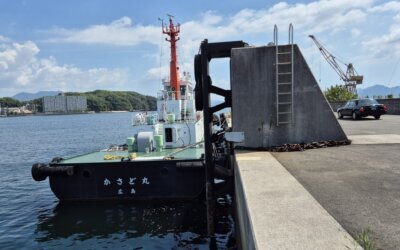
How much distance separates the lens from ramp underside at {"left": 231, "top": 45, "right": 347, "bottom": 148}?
11.1m

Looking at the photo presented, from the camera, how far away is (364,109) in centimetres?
2828

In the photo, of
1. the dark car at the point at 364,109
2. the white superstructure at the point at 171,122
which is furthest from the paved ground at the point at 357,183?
the dark car at the point at 364,109

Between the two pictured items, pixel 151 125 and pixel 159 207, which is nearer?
pixel 159 207

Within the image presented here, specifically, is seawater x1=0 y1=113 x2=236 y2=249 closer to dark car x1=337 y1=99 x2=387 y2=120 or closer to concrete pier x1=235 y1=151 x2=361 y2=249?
concrete pier x1=235 y1=151 x2=361 y2=249

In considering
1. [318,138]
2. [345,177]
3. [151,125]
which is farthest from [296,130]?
[151,125]

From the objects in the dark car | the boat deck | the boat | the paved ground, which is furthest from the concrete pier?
the dark car

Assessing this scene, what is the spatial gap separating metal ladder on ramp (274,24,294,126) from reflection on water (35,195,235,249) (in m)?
4.13

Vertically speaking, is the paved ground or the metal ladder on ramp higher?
the metal ladder on ramp

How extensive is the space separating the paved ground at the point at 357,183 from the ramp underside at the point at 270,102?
955 millimetres

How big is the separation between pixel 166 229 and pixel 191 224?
3.07 ft

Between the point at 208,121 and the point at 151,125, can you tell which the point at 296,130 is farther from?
the point at 151,125

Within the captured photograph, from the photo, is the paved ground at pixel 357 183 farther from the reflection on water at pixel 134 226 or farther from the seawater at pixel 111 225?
the reflection on water at pixel 134 226

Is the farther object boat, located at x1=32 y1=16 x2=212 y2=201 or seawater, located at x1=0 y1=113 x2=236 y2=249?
boat, located at x1=32 y1=16 x2=212 y2=201

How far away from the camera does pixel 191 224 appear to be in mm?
13258
